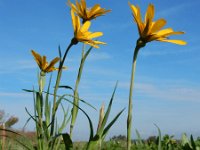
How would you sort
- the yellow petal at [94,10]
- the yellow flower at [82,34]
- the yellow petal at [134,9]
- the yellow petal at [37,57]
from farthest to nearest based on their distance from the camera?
the yellow petal at [37,57]
the yellow petal at [94,10]
the yellow flower at [82,34]
the yellow petal at [134,9]

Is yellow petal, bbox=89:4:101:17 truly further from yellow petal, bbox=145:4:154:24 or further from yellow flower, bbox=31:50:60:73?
yellow petal, bbox=145:4:154:24

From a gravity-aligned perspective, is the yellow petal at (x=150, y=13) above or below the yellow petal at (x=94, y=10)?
below

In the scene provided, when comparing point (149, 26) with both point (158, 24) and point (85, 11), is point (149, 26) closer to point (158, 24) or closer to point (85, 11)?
point (158, 24)

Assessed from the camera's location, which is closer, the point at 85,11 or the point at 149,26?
the point at 149,26

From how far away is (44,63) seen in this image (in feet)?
9.49

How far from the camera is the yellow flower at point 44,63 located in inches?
112

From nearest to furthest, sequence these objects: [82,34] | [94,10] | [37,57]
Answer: [82,34], [94,10], [37,57]

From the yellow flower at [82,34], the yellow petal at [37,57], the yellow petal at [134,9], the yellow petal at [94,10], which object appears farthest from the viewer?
the yellow petal at [37,57]

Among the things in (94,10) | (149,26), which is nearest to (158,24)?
(149,26)

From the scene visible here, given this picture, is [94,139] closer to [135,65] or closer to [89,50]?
[135,65]

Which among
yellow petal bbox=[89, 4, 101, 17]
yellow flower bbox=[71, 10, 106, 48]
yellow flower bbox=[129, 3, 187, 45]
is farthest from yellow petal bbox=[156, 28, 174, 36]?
yellow petal bbox=[89, 4, 101, 17]

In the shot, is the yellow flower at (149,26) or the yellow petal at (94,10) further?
the yellow petal at (94,10)

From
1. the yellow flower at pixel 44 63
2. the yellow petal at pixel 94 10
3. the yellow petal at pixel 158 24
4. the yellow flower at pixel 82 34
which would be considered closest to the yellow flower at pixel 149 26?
the yellow petal at pixel 158 24

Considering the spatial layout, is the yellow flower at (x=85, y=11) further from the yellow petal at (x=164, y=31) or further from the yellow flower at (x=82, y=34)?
the yellow petal at (x=164, y=31)
